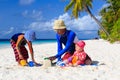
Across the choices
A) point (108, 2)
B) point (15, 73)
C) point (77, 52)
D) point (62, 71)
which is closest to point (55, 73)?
point (62, 71)

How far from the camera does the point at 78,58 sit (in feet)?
30.1

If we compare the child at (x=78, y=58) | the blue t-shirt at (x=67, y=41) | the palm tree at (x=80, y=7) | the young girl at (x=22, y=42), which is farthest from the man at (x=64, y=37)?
the palm tree at (x=80, y=7)

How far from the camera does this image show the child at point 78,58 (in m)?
9.16

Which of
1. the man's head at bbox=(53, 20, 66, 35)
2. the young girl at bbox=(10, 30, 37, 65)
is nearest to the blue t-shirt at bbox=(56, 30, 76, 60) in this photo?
the man's head at bbox=(53, 20, 66, 35)

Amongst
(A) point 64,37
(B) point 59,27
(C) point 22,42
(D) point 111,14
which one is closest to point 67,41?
(A) point 64,37

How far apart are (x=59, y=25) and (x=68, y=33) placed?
0.35 metres

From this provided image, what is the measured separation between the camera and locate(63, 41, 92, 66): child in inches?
361

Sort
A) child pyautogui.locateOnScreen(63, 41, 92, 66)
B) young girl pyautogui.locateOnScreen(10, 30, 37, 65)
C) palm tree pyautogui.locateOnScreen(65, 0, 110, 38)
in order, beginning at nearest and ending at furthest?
young girl pyautogui.locateOnScreen(10, 30, 37, 65), child pyautogui.locateOnScreen(63, 41, 92, 66), palm tree pyautogui.locateOnScreen(65, 0, 110, 38)

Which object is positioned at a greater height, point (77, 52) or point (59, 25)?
point (59, 25)

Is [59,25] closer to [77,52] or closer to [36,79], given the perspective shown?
[77,52]

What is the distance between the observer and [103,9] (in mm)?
33594

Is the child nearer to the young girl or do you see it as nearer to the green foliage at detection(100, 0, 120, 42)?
the young girl

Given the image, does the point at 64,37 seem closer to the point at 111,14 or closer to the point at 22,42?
the point at 22,42

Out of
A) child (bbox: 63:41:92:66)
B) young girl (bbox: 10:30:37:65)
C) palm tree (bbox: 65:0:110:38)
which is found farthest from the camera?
palm tree (bbox: 65:0:110:38)
